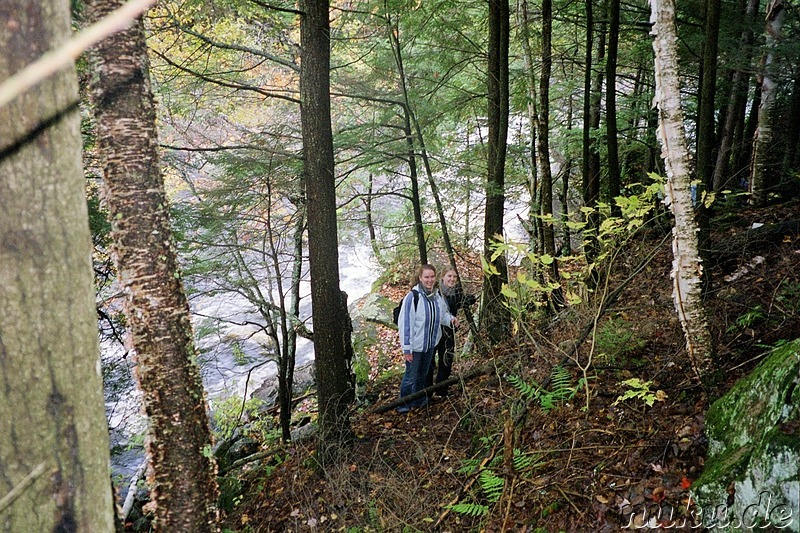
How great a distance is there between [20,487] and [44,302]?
1.62 feet

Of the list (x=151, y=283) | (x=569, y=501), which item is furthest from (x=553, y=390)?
(x=151, y=283)

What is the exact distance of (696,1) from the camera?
755 cm

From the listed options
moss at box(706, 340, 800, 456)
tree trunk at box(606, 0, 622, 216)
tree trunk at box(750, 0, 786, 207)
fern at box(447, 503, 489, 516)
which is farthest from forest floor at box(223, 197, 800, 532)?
tree trunk at box(606, 0, 622, 216)

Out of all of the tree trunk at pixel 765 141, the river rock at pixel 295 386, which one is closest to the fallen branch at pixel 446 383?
the tree trunk at pixel 765 141

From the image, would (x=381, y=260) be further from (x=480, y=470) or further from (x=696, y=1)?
(x=480, y=470)

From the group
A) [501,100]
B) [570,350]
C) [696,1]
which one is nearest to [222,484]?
[570,350]

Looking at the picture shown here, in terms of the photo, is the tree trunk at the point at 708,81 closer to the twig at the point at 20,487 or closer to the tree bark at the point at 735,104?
the tree bark at the point at 735,104

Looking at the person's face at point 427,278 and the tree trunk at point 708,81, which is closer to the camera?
the tree trunk at point 708,81

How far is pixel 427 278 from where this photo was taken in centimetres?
636

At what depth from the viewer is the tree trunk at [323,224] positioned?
5422mm

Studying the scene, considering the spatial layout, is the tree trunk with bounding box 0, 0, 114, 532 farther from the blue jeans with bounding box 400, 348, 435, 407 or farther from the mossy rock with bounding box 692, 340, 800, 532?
the blue jeans with bounding box 400, 348, 435, 407

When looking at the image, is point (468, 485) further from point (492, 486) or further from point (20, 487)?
point (20, 487)

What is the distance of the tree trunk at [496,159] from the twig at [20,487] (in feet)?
20.3

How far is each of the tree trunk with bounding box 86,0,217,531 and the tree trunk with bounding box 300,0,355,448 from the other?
2586mm
